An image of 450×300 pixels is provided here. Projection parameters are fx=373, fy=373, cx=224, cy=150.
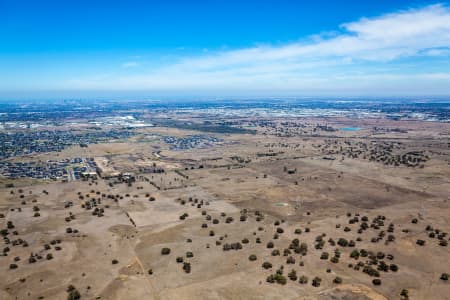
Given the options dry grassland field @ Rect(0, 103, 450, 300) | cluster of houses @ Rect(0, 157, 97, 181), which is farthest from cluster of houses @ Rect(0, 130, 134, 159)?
dry grassland field @ Rect(0, 103, 450, 300)

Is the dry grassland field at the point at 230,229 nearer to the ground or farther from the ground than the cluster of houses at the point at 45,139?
farther from the ground

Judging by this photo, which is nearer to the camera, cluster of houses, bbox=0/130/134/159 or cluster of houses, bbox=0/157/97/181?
cluster of houses, bbox=0/157/97/181

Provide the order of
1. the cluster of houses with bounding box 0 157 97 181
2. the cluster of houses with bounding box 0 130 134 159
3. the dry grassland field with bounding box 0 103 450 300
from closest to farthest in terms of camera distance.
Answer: the dry grassland field with bounding box 0 103 450 300 < the cluster of houses with bounding box 0 157 97 181 < the cluster of houses with bounding box 0 130 134 159

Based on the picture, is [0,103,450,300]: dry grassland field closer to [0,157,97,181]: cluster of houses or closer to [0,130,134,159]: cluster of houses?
[0,157,97,181]: cluster of houses

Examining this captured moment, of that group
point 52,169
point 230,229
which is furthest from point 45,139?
point 230,229

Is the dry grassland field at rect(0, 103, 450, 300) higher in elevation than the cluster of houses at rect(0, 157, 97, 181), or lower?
higher

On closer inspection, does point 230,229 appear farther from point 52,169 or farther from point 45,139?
point 45,139

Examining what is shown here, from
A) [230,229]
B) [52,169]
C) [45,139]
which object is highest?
[230,229]

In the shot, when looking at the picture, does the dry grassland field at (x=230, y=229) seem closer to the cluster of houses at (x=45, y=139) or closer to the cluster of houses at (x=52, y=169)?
the cluster of houses at (x=52, y=169)

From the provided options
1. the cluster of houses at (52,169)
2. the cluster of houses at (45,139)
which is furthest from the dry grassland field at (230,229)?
the cluster of houses at (45,139)
